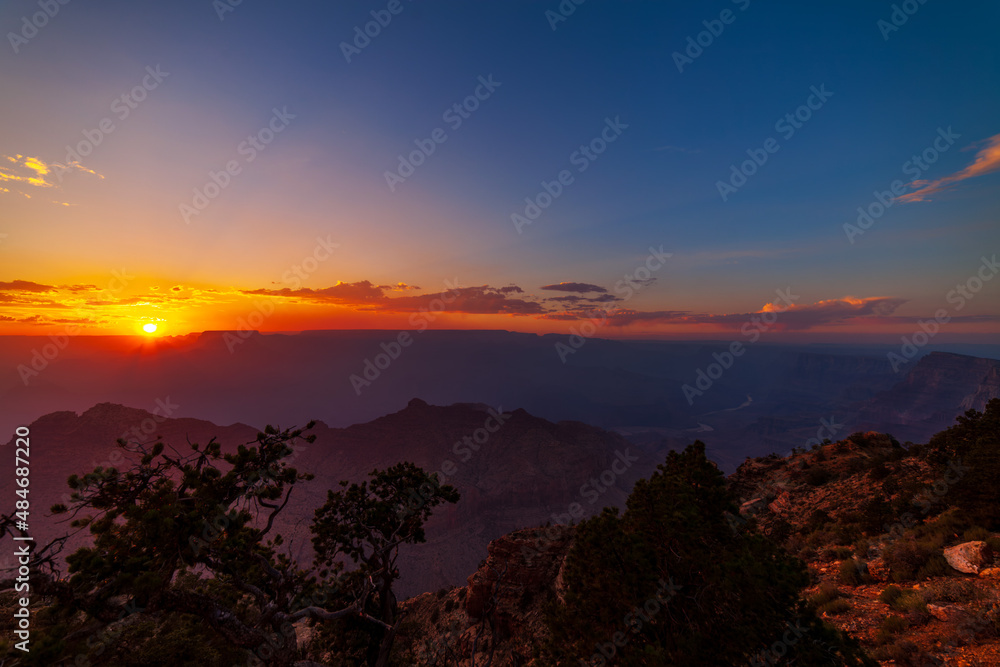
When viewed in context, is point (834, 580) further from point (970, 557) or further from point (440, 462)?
point (440, 462)

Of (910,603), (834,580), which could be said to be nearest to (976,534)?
(834,580)

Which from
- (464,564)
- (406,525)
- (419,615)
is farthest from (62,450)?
(406,525)

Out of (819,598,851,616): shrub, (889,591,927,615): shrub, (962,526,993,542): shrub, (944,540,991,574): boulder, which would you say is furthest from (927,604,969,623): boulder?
(962,526,993,542): shrub

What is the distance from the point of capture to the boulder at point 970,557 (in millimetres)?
9664

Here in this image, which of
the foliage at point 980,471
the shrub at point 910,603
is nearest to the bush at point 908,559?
the shrub at point 910,603

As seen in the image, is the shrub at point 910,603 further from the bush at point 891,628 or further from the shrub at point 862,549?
the shrub at point 862,549

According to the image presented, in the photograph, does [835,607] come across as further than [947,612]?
Yes

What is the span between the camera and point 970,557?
32.3 ft

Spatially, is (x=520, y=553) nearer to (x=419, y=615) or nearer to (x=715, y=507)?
(x=419, y=615)

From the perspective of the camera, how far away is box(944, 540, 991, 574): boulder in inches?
380

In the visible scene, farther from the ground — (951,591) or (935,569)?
(951,591)

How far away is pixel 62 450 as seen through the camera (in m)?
112

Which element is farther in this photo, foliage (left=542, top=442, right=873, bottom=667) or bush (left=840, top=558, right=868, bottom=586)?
bush (left=840, top=558, right=868, bottom=586)

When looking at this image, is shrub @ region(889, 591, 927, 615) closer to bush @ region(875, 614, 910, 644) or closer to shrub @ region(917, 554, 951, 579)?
bush @ region(875, 614, 910, 644)
